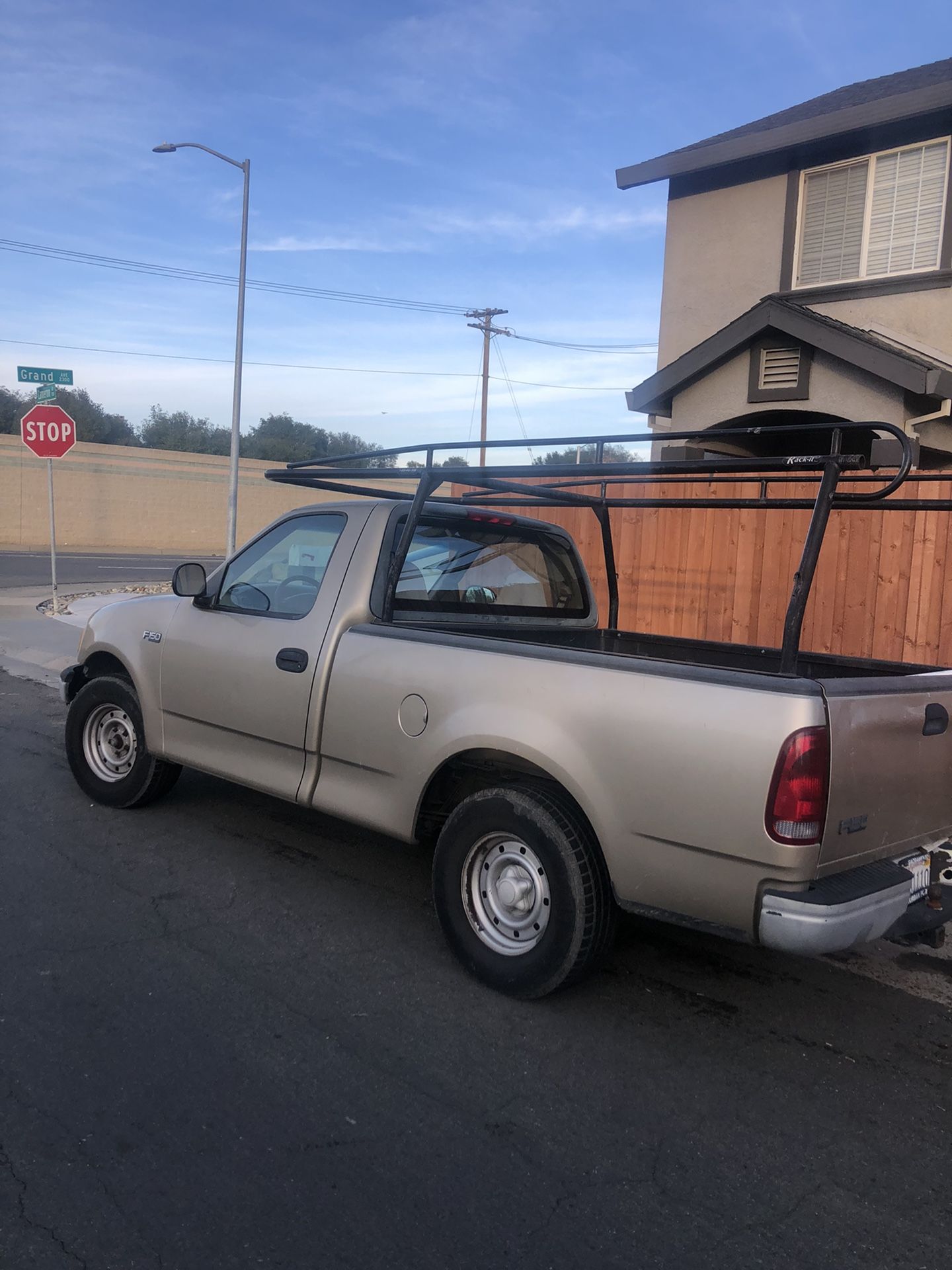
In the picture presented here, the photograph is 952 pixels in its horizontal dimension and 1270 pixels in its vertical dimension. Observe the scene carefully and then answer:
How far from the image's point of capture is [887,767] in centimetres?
334

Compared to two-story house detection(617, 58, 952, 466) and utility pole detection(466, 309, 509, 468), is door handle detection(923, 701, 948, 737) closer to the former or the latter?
two-story house detection(617, 58, 952, 466)

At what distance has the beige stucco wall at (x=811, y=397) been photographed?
1055 centimetres

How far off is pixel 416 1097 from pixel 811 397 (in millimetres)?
9700

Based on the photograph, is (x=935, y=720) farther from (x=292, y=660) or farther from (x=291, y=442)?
(x=291, y=442)

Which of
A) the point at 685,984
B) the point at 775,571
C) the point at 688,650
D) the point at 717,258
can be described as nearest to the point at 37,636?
the point at 775,571

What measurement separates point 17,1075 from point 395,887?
2.06 meters

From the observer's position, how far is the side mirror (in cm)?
512

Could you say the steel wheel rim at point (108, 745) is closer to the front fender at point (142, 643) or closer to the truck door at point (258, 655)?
the front fender at point (142, 643)

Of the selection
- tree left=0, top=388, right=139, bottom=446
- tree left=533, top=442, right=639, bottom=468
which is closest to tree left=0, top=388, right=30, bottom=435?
tree left=0, top=388, right=139, bottom=446

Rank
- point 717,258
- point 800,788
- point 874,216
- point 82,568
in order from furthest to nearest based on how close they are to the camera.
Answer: point 82,568
point 717,258
point 874,216
point 800,788

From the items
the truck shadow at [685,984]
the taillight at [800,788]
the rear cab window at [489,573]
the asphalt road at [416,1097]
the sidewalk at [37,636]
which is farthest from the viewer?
the sidewalk at [37,636]

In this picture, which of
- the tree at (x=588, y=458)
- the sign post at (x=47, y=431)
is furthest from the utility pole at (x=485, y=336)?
the sign post at (x=47, y=431)

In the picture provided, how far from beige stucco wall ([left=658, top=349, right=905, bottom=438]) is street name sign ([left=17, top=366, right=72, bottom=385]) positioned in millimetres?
8744

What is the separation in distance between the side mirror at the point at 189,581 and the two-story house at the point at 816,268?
7330mm
